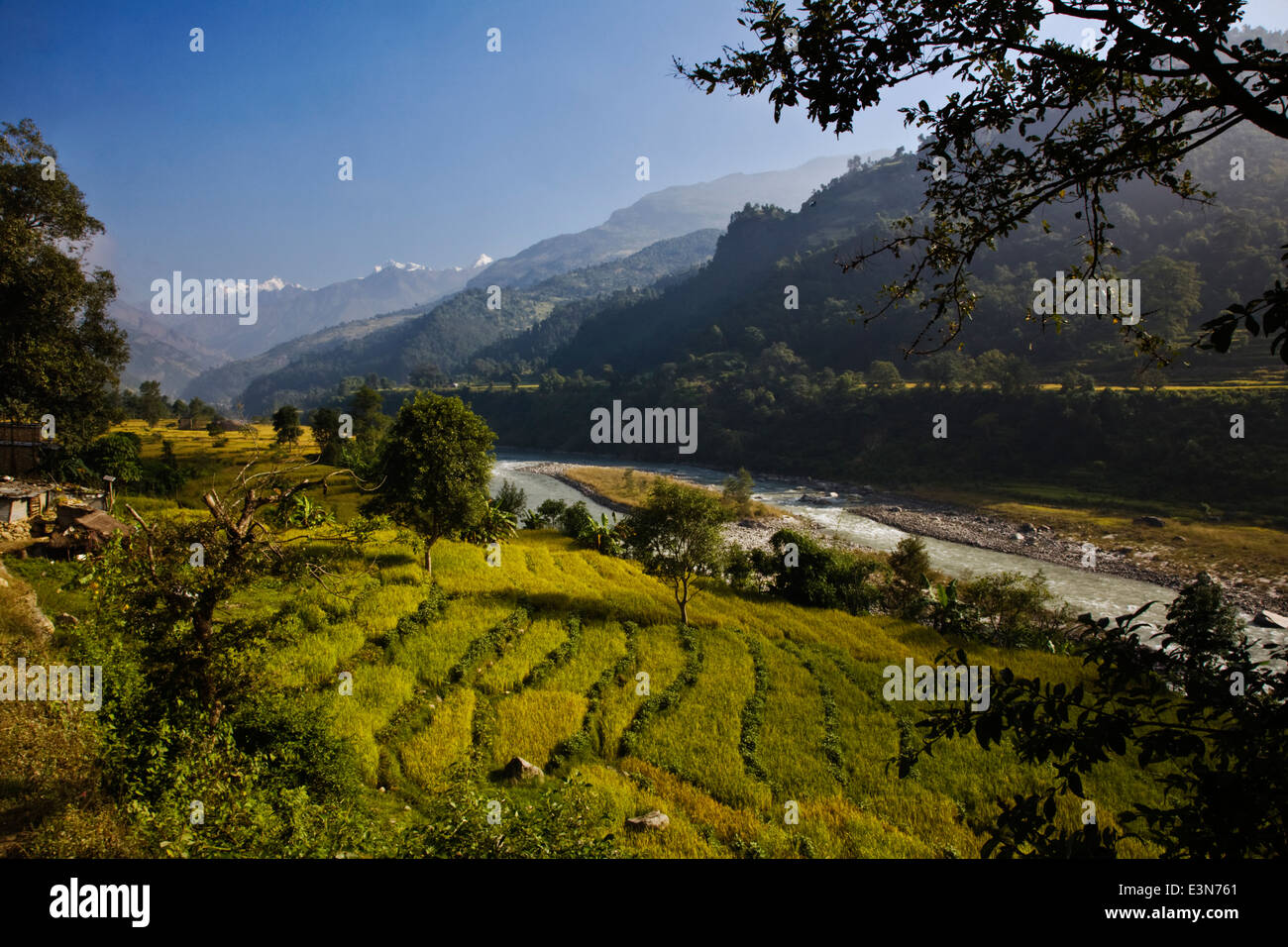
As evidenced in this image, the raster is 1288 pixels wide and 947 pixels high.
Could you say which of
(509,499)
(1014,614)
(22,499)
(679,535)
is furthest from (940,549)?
(22,499)

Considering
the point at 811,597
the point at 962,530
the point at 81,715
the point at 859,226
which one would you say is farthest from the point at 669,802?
the point at 859,226

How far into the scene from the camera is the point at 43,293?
22812 mm

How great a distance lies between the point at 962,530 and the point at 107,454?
6528cm

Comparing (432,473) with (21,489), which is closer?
(21,489)

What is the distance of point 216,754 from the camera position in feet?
25.0

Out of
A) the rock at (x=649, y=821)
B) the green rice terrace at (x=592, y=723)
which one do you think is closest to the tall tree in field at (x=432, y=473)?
the green rice terrace at (x=592, y=723)

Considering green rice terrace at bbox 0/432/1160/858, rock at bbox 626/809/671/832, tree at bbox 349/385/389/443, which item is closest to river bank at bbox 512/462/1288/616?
green rice terrace at bbox 0/432/1160/858

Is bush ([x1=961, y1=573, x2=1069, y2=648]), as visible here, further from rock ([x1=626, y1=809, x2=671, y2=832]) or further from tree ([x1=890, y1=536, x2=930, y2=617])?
rock ([x1=626, y1=809, x2=671, y2=832])

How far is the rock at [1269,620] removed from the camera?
→ 29.8m

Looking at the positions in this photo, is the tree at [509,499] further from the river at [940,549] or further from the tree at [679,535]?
the tree at [679,535]

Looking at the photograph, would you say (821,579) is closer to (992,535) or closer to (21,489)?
(992,535)

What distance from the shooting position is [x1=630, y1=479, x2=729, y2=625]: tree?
23.8m

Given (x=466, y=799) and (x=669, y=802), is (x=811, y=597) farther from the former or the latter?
(x=466, y=799)

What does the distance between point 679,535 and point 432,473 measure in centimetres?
1078
